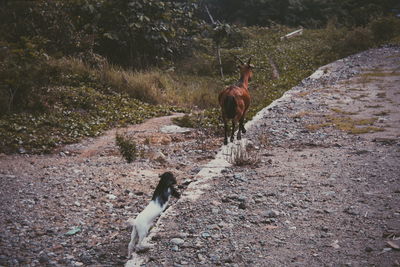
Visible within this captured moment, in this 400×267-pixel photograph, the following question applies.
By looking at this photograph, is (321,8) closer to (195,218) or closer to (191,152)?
(191,152)

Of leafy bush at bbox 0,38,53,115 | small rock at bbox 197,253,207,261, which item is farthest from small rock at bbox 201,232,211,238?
leafy bush at bbox 0,38,53,115

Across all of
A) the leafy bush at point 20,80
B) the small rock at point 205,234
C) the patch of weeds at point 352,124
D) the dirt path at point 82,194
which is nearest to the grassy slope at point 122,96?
the leafy bush at point 20,80

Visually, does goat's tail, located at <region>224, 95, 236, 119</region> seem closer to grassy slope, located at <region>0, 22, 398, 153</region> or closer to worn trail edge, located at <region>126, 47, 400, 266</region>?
worn trail edge, located at <region>126, 47, 400, 266</region>

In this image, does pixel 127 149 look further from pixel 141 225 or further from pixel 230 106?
pixel 141 225

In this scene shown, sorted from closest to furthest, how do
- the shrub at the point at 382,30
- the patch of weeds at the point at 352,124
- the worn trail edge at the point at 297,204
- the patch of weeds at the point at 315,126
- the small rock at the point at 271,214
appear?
the worn trail edge at the point at 297,204
the small rock at the point at 271,214
the patch of weeds at the point at 352,124
the patch of weeds at the point at 315,126
the shrub at the point at 382,30

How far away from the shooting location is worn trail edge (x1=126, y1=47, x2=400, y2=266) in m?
3.54

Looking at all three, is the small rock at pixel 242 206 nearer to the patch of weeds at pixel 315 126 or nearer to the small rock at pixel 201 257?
the small rock at pixel 201 257

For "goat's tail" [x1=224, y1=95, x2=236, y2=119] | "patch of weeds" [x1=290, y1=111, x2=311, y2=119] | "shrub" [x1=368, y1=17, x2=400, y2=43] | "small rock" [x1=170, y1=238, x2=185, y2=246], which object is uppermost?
"shrub" [x1=368, y1=17, x2=400, y2=43]

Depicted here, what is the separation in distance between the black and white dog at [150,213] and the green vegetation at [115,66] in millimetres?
4239

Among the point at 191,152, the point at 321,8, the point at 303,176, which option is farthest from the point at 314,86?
the point at 321,8

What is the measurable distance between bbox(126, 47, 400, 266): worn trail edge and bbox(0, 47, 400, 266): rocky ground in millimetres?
14

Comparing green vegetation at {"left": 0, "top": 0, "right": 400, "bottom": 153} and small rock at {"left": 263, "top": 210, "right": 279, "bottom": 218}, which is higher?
green vegetation at {"left": 0, "top": 0, "right": 400, "bottom": 153}

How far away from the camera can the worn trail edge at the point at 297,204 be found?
3537mm

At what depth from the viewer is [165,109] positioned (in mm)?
11219
